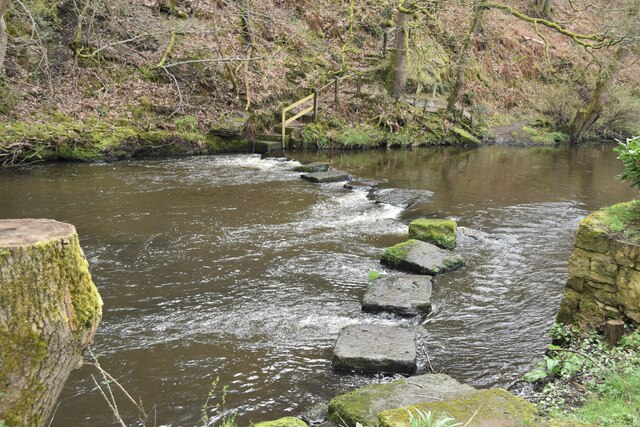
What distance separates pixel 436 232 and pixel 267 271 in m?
2.95

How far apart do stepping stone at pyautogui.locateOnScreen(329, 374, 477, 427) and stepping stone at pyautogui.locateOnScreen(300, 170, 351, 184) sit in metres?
9.23

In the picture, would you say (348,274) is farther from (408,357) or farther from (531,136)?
(531,136)

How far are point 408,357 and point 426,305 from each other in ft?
4.56

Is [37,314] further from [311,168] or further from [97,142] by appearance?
[97,142]

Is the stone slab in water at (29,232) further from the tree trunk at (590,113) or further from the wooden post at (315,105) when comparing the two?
the tree trunk at (590,113)

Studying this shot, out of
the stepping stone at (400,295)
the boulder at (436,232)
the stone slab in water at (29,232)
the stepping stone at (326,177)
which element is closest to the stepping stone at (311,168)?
the stepping stone at (326,177)

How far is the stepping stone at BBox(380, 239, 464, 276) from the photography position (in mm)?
7324

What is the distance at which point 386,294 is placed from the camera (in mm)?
6363

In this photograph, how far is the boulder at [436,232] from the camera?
8.42 metres

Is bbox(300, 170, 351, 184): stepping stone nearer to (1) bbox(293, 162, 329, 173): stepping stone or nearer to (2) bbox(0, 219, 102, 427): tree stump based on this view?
(1) bbox(293, 162, 329, 173): stepping stone

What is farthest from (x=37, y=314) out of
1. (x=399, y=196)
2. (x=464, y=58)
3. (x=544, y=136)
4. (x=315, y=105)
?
(x=544, y=136)

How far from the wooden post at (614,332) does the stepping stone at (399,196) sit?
671 centimetres

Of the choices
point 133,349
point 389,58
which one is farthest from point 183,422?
point 389,58

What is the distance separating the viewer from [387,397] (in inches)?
155
